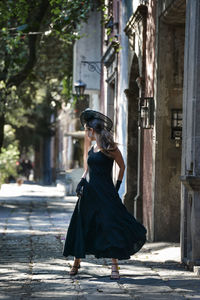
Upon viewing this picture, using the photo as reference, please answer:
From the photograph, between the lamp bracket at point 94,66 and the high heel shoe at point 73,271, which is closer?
the high heel shoe at point 73,271

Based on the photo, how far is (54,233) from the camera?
1297 centimetres

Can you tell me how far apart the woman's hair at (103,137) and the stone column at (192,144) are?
105cm

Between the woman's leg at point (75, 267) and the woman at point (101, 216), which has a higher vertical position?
the woman at point (101, 216)

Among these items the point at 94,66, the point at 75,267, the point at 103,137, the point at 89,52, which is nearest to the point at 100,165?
the point at 103,137

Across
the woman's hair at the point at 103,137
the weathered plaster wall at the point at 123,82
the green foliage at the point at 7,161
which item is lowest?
the green foliage at the point at 7,161

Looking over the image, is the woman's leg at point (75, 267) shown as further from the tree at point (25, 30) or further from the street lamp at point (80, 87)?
the street lamp at point (80, 87)

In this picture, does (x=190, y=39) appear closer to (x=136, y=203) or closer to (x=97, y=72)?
(x=136, y=203)

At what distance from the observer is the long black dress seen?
7.73 meters

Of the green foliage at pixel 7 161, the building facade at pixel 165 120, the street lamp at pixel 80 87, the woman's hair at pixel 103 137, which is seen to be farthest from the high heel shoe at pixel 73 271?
the green foliage at pixel 7 161

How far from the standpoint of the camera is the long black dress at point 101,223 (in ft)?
25.4

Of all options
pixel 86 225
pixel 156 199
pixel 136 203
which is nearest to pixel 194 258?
pixel 86 225

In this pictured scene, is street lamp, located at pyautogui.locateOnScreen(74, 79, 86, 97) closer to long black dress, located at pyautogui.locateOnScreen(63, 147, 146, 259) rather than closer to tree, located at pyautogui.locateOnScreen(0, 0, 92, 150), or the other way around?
tree, located at pyautogui.locateOnScreen(0, 0, 92, 150)

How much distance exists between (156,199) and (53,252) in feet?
7.25

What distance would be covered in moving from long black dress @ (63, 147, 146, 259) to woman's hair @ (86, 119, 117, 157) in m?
0.12
